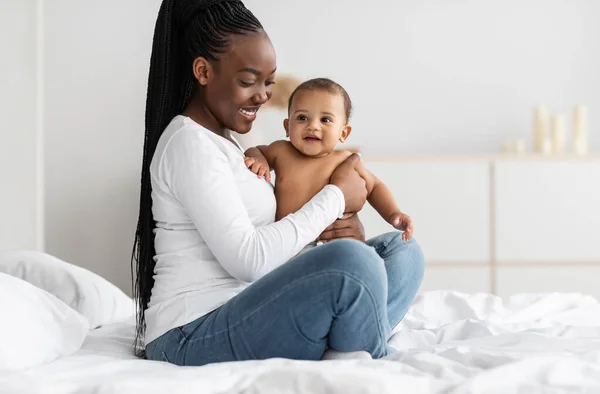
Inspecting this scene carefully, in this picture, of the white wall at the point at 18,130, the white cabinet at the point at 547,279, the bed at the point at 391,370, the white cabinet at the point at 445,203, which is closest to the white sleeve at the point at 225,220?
the bed at the point at 391,370

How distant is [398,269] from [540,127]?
2.75 meters

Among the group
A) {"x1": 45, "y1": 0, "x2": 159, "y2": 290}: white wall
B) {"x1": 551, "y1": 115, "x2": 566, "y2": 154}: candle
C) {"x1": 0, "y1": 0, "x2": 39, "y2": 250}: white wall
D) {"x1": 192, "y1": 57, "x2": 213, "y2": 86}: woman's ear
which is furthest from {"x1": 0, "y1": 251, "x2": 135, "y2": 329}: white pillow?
{"x1": 551, "y1": 115, "x2": 566, "y2": 154}: candle

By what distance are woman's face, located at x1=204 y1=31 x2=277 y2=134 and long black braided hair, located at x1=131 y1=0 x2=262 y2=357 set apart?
22mm

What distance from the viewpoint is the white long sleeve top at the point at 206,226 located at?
5.25 ft

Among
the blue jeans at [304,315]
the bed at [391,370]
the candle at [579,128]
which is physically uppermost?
the candle at [579,128]

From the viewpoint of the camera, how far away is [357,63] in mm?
4637

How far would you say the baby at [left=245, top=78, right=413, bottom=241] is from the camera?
1916 millimetres

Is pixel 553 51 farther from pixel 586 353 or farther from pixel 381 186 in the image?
pixel 586 353

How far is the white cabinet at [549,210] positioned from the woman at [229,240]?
233 centimetres

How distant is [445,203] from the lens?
13.6ft

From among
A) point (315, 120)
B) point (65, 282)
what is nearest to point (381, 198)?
point (315, 120)

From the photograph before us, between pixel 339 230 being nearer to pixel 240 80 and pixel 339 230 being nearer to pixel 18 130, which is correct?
pixel 240 80

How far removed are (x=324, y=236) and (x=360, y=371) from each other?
2.05 feet

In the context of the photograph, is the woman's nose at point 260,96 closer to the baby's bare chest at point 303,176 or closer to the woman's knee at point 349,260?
the baby's bare chest at point 303,176
